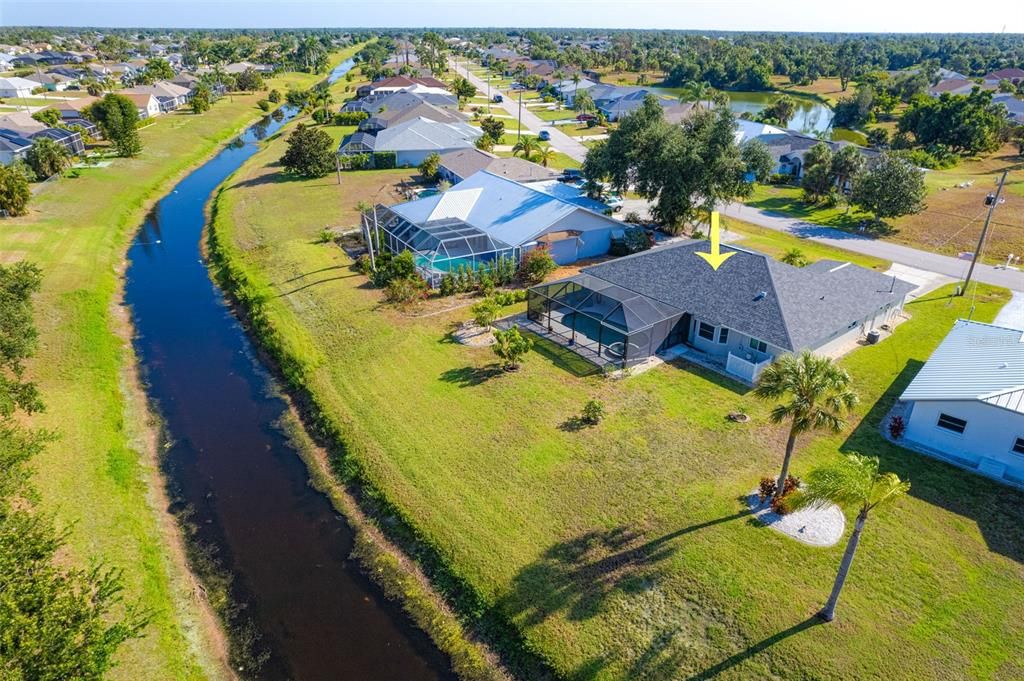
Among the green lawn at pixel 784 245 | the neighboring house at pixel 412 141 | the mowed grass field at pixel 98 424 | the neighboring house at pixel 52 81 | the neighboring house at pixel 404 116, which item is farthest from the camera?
the neighboring house at pixel 52 81

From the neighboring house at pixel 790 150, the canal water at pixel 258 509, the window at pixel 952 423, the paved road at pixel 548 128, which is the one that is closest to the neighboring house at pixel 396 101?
the paved road at pixel 548 128

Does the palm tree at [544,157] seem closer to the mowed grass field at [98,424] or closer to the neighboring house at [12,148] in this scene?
the mowed grass field at [98,424]

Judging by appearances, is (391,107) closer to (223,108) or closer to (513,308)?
(223,108)

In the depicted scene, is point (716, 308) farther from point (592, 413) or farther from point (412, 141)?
point (412, 141)

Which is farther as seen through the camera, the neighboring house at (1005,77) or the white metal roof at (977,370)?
the neighboring house at (1005,77)

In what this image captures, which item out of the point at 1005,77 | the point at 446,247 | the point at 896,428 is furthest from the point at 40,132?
the point at 1005,77

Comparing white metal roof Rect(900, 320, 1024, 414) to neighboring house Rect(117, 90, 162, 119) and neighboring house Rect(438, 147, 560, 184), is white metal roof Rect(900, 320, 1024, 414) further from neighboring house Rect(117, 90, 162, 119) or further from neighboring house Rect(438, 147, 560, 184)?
neighboring house Rect(117, 90, 162, 119)

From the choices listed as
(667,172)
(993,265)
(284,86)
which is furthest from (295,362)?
(284,86)

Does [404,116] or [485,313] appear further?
[404,116]

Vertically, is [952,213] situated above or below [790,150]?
below
